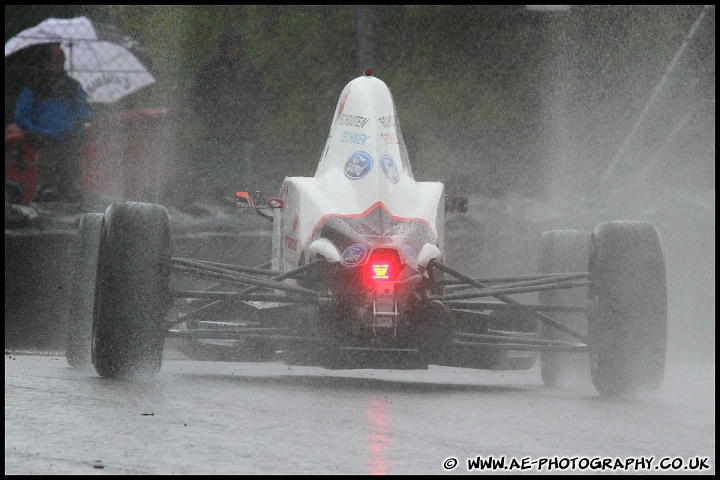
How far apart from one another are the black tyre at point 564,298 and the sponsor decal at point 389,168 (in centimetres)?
187

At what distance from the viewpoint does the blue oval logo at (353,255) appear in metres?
8.99

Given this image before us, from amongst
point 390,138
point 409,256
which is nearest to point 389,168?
point 390,138

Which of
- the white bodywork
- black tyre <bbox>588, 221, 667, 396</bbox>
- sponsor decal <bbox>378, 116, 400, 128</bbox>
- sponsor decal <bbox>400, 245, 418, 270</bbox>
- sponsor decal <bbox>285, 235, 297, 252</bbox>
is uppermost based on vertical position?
sponsor decal <bbox>378, 116, 400, 128</bbox>

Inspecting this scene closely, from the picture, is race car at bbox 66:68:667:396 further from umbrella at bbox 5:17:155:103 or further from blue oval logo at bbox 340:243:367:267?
umbrella at bbox 5:17:155:103

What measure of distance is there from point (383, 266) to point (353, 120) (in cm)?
143

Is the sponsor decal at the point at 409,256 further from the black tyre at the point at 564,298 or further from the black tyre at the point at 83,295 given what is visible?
the black tyre at the point at 83,295

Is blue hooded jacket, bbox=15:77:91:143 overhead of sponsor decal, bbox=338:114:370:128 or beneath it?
overhead

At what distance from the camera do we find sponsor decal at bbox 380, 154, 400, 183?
379 inches

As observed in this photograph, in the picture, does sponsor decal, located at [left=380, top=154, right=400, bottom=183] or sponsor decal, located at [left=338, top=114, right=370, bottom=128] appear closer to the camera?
sponsor decal, located at [left=380, top=154, right=400, bottom=183]

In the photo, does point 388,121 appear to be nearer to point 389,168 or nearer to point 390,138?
point 390,138

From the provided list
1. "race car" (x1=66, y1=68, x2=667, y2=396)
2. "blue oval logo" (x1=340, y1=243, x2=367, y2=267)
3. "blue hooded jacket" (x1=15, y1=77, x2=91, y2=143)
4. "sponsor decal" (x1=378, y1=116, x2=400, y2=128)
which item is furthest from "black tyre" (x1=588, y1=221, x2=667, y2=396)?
"blue hooded jacket" (x1=15, y1=77, x2=91, y2=143)

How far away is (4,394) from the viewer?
7.89 metres

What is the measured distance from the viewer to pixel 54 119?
1823 centimetres

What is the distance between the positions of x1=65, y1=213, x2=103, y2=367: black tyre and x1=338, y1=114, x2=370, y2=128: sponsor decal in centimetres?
206
